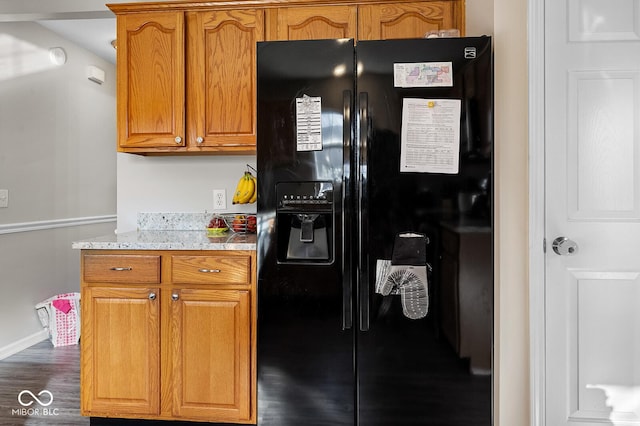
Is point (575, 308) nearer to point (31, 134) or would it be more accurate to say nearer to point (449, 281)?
point (449, 281)

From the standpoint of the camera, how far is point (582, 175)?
166 cm

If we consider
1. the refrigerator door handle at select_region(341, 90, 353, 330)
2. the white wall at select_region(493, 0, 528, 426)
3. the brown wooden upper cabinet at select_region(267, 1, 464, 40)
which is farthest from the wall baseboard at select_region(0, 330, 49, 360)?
the white wall at select_region(493, 0, 528, 426)

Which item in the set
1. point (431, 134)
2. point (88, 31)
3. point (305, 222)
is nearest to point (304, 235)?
point (305, 222)

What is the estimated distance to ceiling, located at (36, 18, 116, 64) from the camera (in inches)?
128

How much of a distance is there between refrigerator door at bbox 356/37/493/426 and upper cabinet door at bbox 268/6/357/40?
1.93 feet

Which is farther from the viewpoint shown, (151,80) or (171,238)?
(151,80)

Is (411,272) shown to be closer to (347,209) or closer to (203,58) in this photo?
(347,209)

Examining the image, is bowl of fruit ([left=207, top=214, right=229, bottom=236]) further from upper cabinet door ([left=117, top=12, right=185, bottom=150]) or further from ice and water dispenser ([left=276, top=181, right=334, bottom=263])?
ice and water dispenser ([left=276, top=181, right=334, bottom=263])

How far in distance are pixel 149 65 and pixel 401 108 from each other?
1.47 meters

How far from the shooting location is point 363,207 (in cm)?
171

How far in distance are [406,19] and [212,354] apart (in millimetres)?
1907

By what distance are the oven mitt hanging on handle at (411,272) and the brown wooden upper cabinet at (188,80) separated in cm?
104

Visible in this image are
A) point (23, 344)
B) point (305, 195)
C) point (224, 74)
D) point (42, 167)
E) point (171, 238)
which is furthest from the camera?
point (42, 167)

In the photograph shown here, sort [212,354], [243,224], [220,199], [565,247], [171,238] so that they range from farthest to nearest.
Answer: [220,199]
[243,224]
[171,238]
[212,354]
[565,247]
